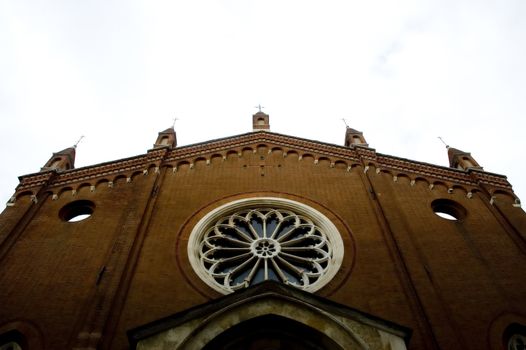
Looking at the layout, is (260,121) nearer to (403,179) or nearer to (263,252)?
(403,179)

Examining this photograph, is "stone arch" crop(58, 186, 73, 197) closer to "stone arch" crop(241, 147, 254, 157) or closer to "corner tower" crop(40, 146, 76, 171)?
"corner tower" crop(40, 146, 76, 171)

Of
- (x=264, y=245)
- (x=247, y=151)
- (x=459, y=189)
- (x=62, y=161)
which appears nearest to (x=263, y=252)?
(x=264, y=245)

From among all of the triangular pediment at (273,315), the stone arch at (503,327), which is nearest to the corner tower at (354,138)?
the stone arch at (503,327)

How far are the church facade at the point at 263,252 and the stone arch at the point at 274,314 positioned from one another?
0.02m

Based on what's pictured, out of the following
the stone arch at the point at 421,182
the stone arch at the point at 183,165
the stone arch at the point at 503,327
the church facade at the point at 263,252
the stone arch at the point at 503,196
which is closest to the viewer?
the church facade at the point at 263,252

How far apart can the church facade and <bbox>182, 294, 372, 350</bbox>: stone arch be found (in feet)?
0.07

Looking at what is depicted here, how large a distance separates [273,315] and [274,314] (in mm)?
34

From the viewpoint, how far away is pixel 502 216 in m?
13.9

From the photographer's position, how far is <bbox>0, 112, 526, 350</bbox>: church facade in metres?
9.50

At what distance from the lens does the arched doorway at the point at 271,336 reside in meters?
9.30

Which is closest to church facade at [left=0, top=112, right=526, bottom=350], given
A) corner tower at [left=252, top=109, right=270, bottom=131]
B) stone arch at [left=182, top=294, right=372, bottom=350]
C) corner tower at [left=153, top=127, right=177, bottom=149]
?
stone arch at [left=182, top=294, right=372, bottom=350]

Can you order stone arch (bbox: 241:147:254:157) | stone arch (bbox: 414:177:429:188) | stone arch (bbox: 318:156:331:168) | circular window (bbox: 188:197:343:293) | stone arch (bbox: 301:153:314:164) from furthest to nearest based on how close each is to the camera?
stone arch (bbox: 241:147:254:157) < stone arch (bbox: 301:153:314:164) < stone arch (bbox: 318:156:331:168) < stone arch (bbox: 414:177:429:188) < circular window (bbox: 188:197:343:293)

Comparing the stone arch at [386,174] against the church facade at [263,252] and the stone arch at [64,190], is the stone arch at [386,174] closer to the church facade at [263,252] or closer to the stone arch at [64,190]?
the church facade at [263,252]

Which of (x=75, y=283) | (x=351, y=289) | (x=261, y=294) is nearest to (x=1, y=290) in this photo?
(x=75, y=283)
